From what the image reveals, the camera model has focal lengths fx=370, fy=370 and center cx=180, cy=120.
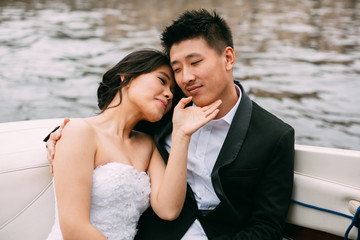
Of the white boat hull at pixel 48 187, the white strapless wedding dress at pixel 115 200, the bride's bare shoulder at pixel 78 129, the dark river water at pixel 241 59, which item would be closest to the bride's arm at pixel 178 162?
the white strapless wedding dress at pixel 115 200

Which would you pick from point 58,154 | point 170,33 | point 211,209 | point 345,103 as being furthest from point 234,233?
point 345,103

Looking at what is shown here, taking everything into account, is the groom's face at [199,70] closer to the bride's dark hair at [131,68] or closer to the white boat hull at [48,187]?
the bride's dark hair at [131,68]

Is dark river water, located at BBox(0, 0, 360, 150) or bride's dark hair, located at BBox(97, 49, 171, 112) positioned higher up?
bride's dark hair, located at BBox(97, 49, 171, 112)

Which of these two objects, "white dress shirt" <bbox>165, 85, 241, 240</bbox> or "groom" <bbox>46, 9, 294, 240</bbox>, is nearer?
"groom" <bbox>46, 9, 294, 240</bbox>

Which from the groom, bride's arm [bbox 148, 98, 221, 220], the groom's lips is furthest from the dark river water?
bride's arm [bbox 148, 98, 221, 220]

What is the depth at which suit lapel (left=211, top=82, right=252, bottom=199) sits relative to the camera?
1848mm

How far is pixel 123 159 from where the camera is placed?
198cm

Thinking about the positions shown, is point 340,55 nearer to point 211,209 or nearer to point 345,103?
point 345,103

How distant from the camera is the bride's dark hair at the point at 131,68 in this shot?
Result: 6.81 ft

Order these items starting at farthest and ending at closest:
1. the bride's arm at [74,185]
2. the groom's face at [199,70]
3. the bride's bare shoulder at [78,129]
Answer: the groom's face at [199,70] < the bride's bare shoulder at [78,129] < the bride's arm at [74,185]

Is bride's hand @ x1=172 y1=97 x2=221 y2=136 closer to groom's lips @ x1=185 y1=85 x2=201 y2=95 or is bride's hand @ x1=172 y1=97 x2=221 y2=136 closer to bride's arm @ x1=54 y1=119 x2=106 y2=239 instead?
groom's lips @ x1=185 y1=85 x2=201 y2=95

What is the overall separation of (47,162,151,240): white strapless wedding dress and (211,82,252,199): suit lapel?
0.41 meters

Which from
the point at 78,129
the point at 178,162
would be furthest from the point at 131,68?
the point at 178,162

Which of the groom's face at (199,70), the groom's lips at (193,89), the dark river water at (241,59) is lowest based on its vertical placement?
the dark river water at (241,59)
